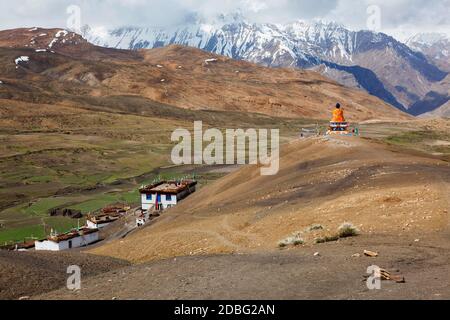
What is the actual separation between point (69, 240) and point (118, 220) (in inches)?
292

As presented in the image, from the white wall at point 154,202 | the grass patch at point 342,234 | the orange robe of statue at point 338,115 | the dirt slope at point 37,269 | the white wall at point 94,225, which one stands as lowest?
the white wall at point 94,225

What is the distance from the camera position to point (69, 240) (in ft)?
135

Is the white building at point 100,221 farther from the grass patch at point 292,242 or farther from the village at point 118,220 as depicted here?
the grass patch at point 292,242

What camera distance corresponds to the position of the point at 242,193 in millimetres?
32500

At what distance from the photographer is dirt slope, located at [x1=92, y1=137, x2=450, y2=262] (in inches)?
755

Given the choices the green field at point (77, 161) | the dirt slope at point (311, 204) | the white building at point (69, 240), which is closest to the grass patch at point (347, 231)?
the dirt slope at point (311, 204)

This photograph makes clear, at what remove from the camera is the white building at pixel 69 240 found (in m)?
40.0

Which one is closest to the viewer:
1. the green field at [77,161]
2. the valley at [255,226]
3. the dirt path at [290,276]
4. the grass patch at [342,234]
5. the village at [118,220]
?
the dirt path at [290,276]

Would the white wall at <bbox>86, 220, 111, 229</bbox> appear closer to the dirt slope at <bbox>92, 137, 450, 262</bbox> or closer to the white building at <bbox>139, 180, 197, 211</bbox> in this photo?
the white building at <bbox>139, 180, 197, 211</bbox>

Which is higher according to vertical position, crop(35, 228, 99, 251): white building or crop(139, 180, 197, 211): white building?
crop(139, 180, 197, 211): white building

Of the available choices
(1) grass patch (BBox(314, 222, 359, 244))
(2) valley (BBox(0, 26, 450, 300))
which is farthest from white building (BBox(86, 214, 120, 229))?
(1) grass patch (BBox(314, 222, 359, 244))

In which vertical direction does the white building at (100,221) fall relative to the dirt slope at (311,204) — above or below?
below

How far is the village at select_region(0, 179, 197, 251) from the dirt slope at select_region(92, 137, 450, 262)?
942 cm

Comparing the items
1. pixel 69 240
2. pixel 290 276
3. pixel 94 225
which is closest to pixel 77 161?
pixel 94 225
